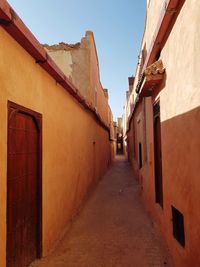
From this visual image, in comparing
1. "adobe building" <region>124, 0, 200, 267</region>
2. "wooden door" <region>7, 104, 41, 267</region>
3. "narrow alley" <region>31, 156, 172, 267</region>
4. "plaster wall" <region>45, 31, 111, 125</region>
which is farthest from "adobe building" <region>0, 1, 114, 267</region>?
"plaster wall" <region>45, 31, 111, 125</region>

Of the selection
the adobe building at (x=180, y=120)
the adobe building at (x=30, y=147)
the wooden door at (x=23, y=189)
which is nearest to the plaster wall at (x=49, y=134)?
the adobe building at (x=30, y=147)

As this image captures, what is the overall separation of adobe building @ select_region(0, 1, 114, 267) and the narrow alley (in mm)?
370

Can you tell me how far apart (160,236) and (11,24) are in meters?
5.06

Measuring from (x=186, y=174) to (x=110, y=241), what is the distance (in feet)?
9.49

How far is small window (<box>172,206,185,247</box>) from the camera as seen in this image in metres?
3.59

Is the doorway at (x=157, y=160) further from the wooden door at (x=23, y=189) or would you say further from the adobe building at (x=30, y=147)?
the wooden door at (x=23, y=189)

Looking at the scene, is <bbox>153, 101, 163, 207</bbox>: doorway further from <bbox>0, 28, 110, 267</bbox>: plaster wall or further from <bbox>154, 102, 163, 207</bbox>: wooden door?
<bbox>0, 28, 110, 267</bbox>: plaster wall

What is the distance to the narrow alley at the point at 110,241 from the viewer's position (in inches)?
Result: 160

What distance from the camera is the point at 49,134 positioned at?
14.8ft

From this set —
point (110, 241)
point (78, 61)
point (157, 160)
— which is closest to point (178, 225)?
point (110, 241)

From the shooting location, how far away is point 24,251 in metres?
3.50

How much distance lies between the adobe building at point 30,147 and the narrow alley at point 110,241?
0.37 metres

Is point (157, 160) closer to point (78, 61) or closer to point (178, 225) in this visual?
point (178, 225)


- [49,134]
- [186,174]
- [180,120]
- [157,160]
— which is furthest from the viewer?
[157,160]
